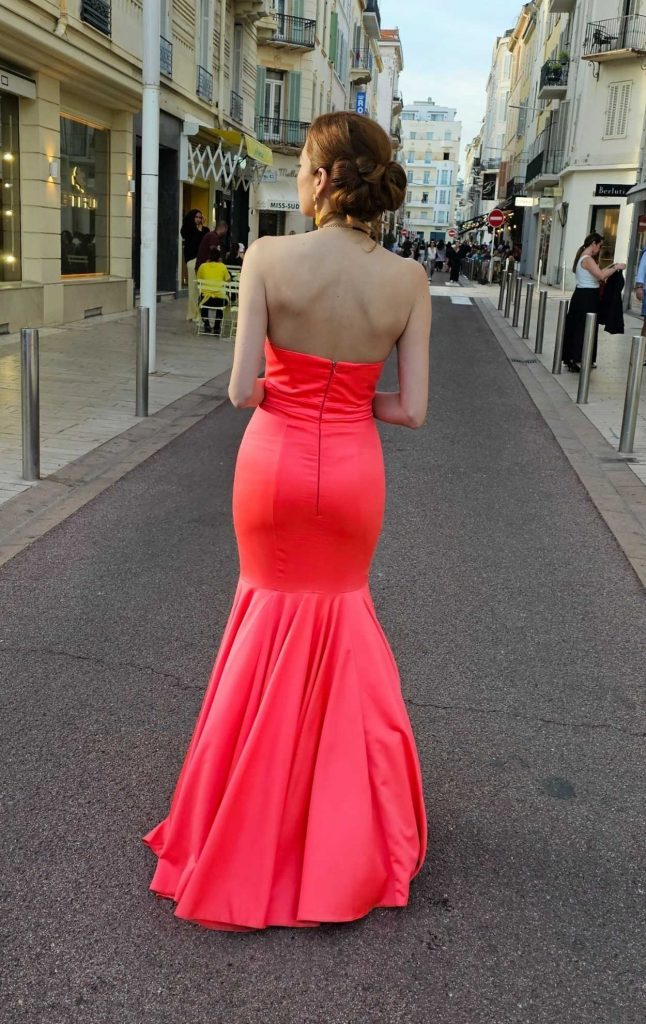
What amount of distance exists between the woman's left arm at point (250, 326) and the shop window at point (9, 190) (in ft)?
46.1

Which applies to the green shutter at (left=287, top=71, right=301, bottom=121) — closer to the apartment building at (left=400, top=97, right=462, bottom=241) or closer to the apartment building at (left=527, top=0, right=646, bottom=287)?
the apartment building at (left=527, top=0, right=646, bottom=287)

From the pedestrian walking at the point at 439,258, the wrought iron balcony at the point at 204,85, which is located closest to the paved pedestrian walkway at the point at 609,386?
the wrought iron balcony at the point at 204,85

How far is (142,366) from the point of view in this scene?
8.98 m

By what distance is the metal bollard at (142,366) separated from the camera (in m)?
8.90

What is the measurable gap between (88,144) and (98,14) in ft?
9.29

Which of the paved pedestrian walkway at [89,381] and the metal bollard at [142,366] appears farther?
the metal bollard at [142,366]

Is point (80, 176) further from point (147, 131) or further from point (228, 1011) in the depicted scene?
point (228, 1011)

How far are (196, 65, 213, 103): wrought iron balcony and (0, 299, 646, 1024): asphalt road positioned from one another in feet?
67.2

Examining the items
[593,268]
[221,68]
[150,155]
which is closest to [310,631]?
[150,155]

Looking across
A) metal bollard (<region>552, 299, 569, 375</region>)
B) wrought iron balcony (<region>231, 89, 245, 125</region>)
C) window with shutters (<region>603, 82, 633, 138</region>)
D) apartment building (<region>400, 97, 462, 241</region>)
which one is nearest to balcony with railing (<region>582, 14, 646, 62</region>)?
window with shutters (<region>603, 82, 633, 138</region>)

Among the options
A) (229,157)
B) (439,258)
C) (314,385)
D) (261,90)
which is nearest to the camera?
(314,385)

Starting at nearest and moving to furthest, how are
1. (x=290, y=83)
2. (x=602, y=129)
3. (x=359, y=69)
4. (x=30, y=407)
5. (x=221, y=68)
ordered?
(x=30, y=407)
(x=221, y=68)
(x=602, y=129)
(x=290, y=83)
(x=359, y=69)

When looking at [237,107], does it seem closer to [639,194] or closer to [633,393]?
[639,194]

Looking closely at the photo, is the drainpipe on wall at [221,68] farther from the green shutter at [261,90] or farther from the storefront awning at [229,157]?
the green shutter at [261,90]
